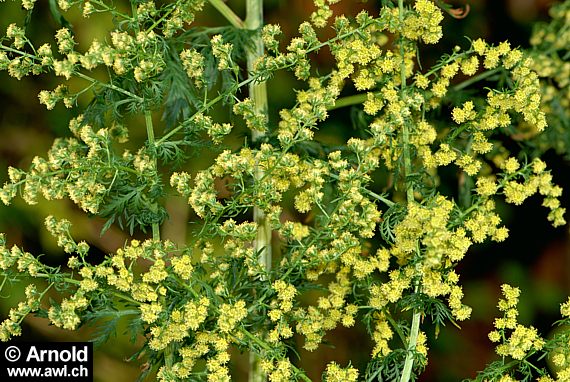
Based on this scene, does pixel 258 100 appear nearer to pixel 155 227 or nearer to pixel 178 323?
pixel 155 227

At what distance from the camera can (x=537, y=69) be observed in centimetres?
161

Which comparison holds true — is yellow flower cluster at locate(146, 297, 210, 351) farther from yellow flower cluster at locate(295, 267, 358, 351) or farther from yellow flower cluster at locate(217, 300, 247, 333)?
yellow flower cluster at locate(295, 267, 358, 351)

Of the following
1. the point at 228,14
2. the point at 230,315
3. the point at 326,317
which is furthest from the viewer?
the point at 228,14

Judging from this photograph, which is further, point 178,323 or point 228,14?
point 228,14

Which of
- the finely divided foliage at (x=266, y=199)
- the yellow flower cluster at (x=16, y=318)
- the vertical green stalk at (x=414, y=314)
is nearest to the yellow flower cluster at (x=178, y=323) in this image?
the finely divided foliage at (x=266, y=199)

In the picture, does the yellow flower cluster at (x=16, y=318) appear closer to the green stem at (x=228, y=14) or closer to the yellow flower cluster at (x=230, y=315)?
the yellow flower cluster at (x=230, y=315)

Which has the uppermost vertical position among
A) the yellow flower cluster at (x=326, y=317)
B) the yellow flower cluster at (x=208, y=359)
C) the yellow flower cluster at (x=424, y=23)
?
the yellow flower cluster at (x=424, y=23)

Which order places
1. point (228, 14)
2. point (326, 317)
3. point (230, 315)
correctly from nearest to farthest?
1. point (230, 315)
2. point (326, 317)
3. point (228, 14)

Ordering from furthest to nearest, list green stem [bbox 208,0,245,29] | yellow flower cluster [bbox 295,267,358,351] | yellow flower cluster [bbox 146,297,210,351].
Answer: green stem [bbox 208,0,245,29]
yellow flower cluster [bbox 295,267,358,351]
yellow flower cluster [bbox 146,297,210,351]

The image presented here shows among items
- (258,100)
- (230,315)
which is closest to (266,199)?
(230,315)

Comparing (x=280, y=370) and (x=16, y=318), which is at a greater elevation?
(x=16, y=318)

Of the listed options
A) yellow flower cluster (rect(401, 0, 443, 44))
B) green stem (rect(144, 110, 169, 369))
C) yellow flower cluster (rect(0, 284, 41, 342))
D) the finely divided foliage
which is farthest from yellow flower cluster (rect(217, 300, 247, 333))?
yellow flower cluster (rect(401, 0, 443, 44))

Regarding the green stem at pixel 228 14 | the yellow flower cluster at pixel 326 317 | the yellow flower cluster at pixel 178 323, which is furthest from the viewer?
the green stem at pixel 228 14

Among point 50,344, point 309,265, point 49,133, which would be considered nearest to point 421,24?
point 309,265
